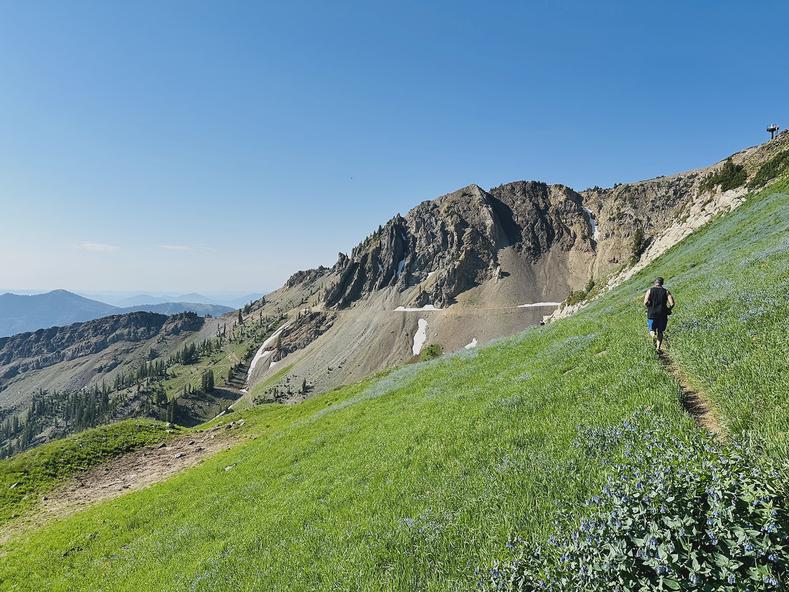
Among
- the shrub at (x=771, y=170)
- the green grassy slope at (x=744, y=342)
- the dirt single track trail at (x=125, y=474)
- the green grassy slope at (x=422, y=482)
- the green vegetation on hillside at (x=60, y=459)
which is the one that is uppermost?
the shrub at (x=771, y=170)

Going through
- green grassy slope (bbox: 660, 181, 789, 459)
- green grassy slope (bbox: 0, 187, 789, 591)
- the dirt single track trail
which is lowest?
the dirt single track trail

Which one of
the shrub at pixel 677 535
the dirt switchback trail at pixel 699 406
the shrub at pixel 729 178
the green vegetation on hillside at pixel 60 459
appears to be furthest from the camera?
the shrub at pixel 729 178

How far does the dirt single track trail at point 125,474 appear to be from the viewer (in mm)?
23891

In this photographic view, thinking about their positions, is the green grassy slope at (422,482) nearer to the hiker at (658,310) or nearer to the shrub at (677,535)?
the hiker at (658,310)

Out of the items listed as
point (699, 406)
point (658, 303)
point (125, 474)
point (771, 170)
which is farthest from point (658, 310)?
point (771, 170)

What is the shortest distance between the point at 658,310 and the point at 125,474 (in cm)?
3695

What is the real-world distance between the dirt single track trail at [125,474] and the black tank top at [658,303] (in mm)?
31320

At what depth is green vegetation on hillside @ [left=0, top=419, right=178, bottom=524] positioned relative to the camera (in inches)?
1061

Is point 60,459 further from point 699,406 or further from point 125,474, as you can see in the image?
point 699,406

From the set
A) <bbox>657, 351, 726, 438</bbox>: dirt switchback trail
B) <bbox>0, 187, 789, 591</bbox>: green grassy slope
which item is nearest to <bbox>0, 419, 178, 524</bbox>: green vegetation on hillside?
<bbox>0, 187, 789, 591</bbox>: green grassy slope

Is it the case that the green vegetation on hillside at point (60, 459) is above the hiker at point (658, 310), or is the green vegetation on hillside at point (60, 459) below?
below

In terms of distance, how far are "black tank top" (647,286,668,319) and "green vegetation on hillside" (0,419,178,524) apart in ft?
123

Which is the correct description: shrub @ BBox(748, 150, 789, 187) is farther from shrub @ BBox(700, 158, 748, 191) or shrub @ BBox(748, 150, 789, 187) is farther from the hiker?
the hiker

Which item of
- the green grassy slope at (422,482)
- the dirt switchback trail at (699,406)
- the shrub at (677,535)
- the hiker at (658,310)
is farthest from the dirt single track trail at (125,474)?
the hiker at (658,310)
